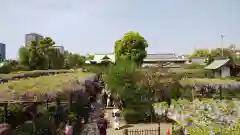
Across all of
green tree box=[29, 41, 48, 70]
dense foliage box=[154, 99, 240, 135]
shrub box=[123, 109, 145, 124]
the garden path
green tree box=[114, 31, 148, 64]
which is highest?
green tree box=[114, 31, 148, 64]

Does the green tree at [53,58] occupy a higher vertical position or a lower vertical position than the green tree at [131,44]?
lower

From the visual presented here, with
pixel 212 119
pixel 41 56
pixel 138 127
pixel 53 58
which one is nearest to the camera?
pixel 212 119

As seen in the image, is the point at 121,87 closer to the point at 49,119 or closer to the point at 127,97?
the point at 127,97

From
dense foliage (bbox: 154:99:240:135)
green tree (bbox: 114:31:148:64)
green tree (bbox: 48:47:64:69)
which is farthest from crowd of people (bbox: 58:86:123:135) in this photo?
green tree (bbox: 114:31:148:64)

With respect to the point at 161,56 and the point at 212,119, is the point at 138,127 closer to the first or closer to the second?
the point at 212,119

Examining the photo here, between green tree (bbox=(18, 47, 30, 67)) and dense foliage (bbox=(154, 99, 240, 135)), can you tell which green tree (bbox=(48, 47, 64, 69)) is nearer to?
green tree (bbox=(18, 47, 30, 67))

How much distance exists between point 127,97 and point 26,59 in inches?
1323

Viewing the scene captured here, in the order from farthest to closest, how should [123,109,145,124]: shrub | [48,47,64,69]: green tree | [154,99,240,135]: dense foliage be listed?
[48,47,64,69]: green tree, [123,109,145,124]: shrub, [154,99,240,135]: dense foliage

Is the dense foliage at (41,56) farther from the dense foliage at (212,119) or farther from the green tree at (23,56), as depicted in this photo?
the dense foliage at (212,119)

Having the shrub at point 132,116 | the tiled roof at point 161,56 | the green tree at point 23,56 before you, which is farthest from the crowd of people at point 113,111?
the tiled roof at point 161,56

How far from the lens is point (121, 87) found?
19562 mm

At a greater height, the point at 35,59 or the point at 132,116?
the point at 35,59

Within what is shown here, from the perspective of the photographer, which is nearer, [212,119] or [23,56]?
[212,119]

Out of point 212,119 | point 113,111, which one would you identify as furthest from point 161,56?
point 212,119
